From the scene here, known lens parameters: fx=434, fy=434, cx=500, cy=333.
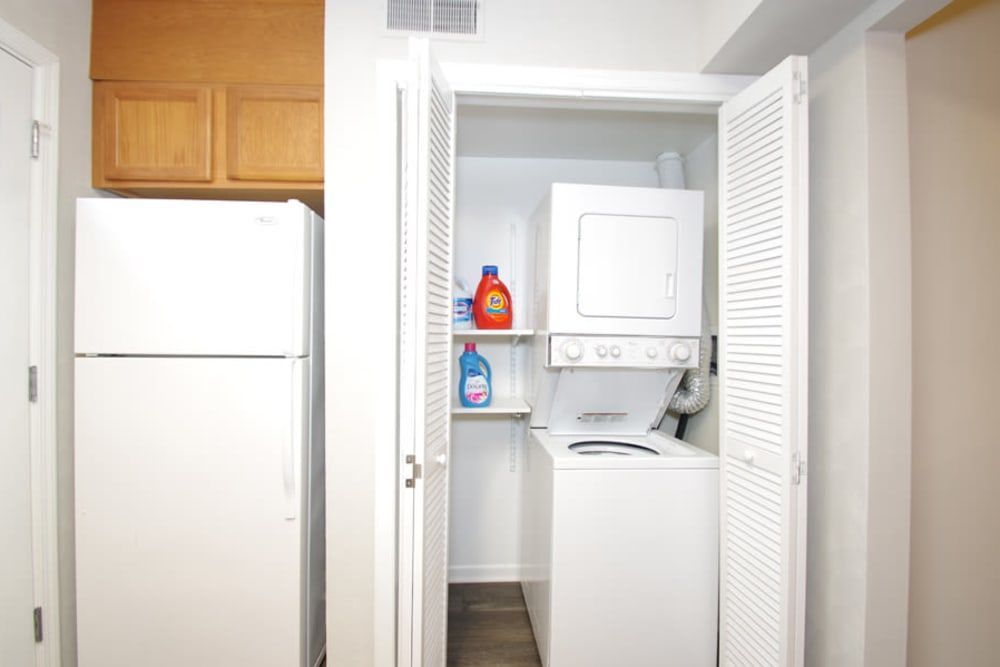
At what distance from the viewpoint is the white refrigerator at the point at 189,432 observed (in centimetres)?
162

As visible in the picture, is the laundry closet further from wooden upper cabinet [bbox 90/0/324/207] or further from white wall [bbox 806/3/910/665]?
wooden upper cabinet [bbox 90/0/324/207]

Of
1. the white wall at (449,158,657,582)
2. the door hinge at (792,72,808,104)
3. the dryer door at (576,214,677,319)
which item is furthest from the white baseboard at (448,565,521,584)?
the door hinge at (792,72,808,104)

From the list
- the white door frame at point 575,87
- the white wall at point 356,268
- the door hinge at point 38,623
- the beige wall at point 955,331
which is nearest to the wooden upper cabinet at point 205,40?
the white wall at point 356,268

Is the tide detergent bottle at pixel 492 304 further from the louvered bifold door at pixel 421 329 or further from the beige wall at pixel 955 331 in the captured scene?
the beige wall at pixel 955 331

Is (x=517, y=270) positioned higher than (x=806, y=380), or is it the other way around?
(x=517, y=270)

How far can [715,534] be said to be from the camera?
1792mm

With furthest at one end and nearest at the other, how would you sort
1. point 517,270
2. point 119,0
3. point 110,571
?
point 517,270, point 119,0, point 110,571

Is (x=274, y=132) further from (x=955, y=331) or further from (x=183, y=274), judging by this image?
(x=955, y=331)

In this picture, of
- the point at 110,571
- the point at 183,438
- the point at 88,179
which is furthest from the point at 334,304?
the point at 110,571

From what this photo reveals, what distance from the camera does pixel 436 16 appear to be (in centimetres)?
168

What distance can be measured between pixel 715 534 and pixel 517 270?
5.53ft

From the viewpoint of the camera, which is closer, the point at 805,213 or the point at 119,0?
the point at 805,213

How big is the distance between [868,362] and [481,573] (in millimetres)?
2285

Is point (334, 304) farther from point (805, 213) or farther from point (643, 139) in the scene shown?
point (643, 139)
